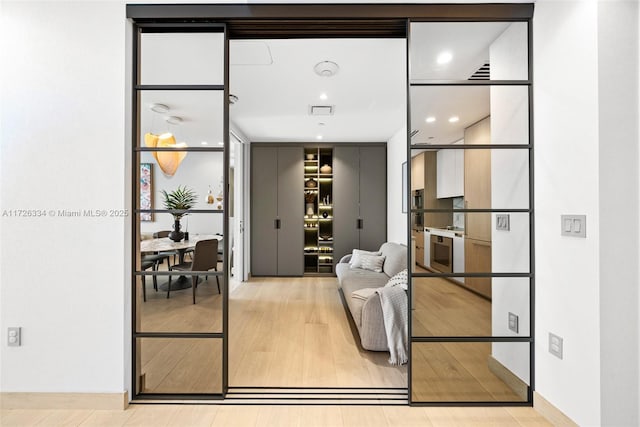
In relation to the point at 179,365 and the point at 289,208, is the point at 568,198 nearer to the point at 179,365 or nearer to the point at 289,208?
the point at 179,365

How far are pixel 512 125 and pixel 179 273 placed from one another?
2.35 m

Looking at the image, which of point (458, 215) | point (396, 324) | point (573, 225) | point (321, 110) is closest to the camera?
point (573, 225)

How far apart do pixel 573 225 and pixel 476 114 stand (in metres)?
0.86

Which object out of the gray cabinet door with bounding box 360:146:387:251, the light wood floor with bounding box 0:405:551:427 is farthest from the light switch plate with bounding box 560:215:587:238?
the gray cabinet door with bounding box 360:146:387:251

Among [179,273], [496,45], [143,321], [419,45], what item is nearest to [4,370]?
[143,321]

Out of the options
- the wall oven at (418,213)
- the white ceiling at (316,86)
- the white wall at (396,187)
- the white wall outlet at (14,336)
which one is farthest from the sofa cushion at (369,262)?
the white wall outlet at (14,336)

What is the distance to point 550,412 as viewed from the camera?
1.84m

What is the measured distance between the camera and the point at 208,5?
200cm

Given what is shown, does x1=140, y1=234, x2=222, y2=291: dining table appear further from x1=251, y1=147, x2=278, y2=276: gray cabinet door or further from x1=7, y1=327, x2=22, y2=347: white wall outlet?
x1=251, y1=147, x2=278, y2=276: gray cabinet door

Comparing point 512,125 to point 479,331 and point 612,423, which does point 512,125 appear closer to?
point 479,331

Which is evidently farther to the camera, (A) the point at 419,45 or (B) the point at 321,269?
(B) the point at 321,269

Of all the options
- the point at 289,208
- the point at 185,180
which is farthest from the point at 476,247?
Result: the point at 289,208

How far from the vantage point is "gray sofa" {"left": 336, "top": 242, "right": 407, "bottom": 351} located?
2.75 m

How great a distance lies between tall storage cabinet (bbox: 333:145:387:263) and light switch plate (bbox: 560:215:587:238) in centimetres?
432
